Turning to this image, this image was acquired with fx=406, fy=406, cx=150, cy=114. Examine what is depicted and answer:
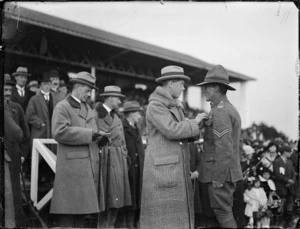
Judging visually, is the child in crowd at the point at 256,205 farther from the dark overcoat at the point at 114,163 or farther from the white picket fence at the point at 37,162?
the white picket fence at the point at 37,162

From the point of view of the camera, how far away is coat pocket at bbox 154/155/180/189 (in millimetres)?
4625

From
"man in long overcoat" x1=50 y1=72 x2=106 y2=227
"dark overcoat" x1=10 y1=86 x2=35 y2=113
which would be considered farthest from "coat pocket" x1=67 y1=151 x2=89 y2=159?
"dark overcoat" x1=10 y1=86 x2=35 y2=113

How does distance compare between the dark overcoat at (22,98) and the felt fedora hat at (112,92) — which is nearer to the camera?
the felt fedora hat at (112,92)

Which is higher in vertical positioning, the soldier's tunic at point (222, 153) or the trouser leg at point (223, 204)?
the soldier's tunic at point (222, 153)

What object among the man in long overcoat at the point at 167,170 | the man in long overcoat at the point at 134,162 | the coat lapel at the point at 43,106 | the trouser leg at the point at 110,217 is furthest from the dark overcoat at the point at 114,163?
the man in long overcoat at the point at 167,170

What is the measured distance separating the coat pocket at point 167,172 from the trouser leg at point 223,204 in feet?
1.48

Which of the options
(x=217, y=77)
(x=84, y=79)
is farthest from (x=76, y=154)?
(x=217, y=77)

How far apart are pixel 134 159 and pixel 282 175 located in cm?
385

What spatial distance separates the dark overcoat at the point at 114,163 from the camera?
20.6 feet

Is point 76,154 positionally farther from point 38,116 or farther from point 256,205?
point 256,205

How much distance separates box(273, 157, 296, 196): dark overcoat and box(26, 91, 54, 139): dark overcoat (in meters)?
5.08

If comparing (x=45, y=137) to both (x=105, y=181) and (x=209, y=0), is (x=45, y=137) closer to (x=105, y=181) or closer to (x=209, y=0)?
(x=105, y=181)

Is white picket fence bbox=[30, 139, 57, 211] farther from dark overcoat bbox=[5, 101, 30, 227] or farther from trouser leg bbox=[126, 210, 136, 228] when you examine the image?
trouser leg bbox=[126, 210, 136, 228]

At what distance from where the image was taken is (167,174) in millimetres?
4637
